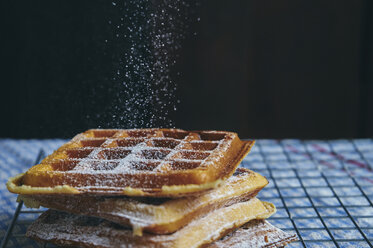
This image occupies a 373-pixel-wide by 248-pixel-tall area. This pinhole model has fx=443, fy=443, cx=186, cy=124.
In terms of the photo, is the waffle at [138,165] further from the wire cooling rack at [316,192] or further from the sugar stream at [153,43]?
the sugar stream at [153,43]

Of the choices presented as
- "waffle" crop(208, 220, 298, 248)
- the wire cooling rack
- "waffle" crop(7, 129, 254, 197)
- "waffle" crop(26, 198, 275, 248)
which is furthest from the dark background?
"waffle" crop(208, 220, 298, 248)

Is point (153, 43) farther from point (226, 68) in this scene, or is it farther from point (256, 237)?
point (256, 237)

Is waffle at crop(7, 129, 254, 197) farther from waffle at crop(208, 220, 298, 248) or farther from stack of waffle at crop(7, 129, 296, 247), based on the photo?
waffle at crop(208, 220, 298, 248)

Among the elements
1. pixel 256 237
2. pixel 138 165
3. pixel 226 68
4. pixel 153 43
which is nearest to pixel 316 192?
pixel 256 237

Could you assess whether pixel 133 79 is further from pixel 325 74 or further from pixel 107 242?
pixel 325 74

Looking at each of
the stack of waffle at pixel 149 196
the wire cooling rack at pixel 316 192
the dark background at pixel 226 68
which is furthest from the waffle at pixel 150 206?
the dark background at pixel 226 68

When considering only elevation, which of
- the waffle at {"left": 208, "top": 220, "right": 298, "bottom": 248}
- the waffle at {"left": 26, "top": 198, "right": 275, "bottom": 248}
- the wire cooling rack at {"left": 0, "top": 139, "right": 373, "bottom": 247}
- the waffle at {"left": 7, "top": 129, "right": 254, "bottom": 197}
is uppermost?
the waffle at {"left": 7, "top": 129, "right": 254, "bottom": 197}

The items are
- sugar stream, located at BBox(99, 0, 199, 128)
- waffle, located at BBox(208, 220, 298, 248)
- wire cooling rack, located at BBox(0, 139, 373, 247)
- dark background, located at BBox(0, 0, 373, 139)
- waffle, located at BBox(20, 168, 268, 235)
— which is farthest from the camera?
dark background, located at BBox(0, 0, 373, 139)
